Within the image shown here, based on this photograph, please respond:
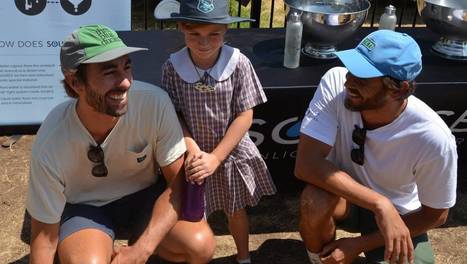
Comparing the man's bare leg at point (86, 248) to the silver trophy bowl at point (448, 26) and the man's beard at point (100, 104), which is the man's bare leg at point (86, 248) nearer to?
the man's beard at point (100, 104)

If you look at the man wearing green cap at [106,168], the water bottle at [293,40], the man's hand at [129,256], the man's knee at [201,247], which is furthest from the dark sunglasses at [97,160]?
the water bottle at [293,40]

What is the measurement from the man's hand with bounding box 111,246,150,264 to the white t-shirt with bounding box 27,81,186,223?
28cm

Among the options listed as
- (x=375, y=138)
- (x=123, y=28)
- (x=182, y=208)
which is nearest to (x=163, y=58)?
(x=123, y=28)

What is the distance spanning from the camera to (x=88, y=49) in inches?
91.7

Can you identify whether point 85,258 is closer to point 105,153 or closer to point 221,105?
point 105,153

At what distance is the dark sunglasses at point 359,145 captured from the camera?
269cm

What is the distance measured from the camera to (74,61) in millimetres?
2338

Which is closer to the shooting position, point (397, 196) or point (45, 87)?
point (397, 196)

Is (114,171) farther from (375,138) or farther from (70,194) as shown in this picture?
(375,138)

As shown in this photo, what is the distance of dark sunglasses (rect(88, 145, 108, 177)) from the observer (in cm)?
257

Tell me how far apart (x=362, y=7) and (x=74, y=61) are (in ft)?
6.18

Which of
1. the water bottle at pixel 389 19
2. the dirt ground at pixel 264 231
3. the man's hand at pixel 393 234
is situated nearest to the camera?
the man's hand at pixel 393 234

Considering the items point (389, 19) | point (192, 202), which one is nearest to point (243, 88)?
point (192, 202)

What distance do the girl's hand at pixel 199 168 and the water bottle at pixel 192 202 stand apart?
1.6 inches
